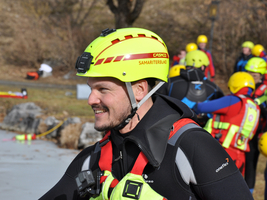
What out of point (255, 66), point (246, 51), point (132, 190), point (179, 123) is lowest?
point (132, 190)

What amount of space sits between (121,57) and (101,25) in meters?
24.3

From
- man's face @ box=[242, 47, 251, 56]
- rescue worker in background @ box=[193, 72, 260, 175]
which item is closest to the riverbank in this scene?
rescue worker in background @ box=[193, 72, 260, 175]

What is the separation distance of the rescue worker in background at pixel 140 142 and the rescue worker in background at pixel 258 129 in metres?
3.96

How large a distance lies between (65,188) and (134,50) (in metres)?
1.02

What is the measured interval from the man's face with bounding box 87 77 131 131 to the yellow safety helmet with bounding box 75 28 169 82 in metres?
0.06

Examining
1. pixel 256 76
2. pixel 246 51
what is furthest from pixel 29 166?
pixel 246 51

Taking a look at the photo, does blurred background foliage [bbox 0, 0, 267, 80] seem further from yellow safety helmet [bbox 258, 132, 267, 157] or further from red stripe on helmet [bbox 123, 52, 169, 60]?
red stripe on helmet [bbox 123, 52, 169, 60]

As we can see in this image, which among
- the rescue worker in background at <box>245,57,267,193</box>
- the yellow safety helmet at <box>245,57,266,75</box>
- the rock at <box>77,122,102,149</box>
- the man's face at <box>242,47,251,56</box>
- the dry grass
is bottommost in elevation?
the dry grass

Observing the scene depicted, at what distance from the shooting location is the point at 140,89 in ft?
7.20

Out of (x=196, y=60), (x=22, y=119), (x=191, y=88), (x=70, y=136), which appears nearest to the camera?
(x=191, y=88)

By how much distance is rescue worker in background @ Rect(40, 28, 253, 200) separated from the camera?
5.80 ft

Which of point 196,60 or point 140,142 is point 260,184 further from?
point 140,142

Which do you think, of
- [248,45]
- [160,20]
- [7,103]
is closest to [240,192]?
[248,45]

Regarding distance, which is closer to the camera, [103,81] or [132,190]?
[132,190]
